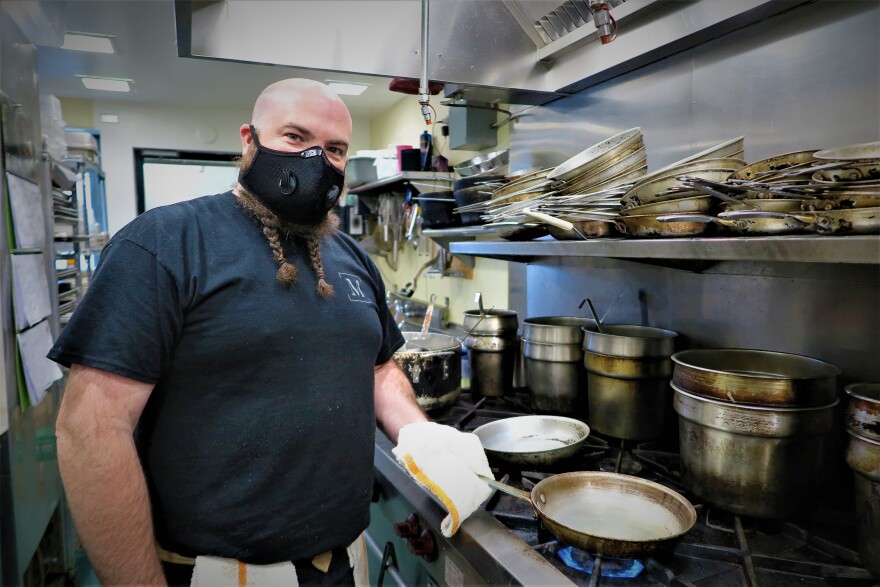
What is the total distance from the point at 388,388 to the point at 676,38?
4.08ft

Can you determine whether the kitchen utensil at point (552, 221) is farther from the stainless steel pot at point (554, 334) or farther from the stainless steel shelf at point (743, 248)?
the stainless steel pot at point (554, 334)

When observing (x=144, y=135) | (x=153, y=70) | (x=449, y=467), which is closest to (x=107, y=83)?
(x=153, y=70)

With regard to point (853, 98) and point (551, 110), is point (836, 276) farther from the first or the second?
point (551, 110)

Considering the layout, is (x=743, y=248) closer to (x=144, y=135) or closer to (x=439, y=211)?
(x=439, y=211)

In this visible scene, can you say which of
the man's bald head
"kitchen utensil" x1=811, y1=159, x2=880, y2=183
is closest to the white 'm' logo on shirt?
the man's bald head

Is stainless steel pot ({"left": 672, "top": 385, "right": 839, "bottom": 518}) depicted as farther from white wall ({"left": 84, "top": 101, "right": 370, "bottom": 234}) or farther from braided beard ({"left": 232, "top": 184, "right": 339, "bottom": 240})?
white wall ({"left": 84, "top": 101, "right": 370, "bottom": 234})

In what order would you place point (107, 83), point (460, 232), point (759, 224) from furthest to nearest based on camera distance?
point (107, 83) < point (460, 232) < point (759, 224)

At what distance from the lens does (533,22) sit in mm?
1933

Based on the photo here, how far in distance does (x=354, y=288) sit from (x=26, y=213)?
1.58 m

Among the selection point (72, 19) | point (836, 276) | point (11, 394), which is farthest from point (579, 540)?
point (72, 19)

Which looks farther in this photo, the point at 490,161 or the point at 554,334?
the point at 490,161

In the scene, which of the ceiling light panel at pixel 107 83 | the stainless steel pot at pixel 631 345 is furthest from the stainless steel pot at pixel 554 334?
the ceiling light panel at pixel 107 83

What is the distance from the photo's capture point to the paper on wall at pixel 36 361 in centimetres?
191

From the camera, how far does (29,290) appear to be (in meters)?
2.01
